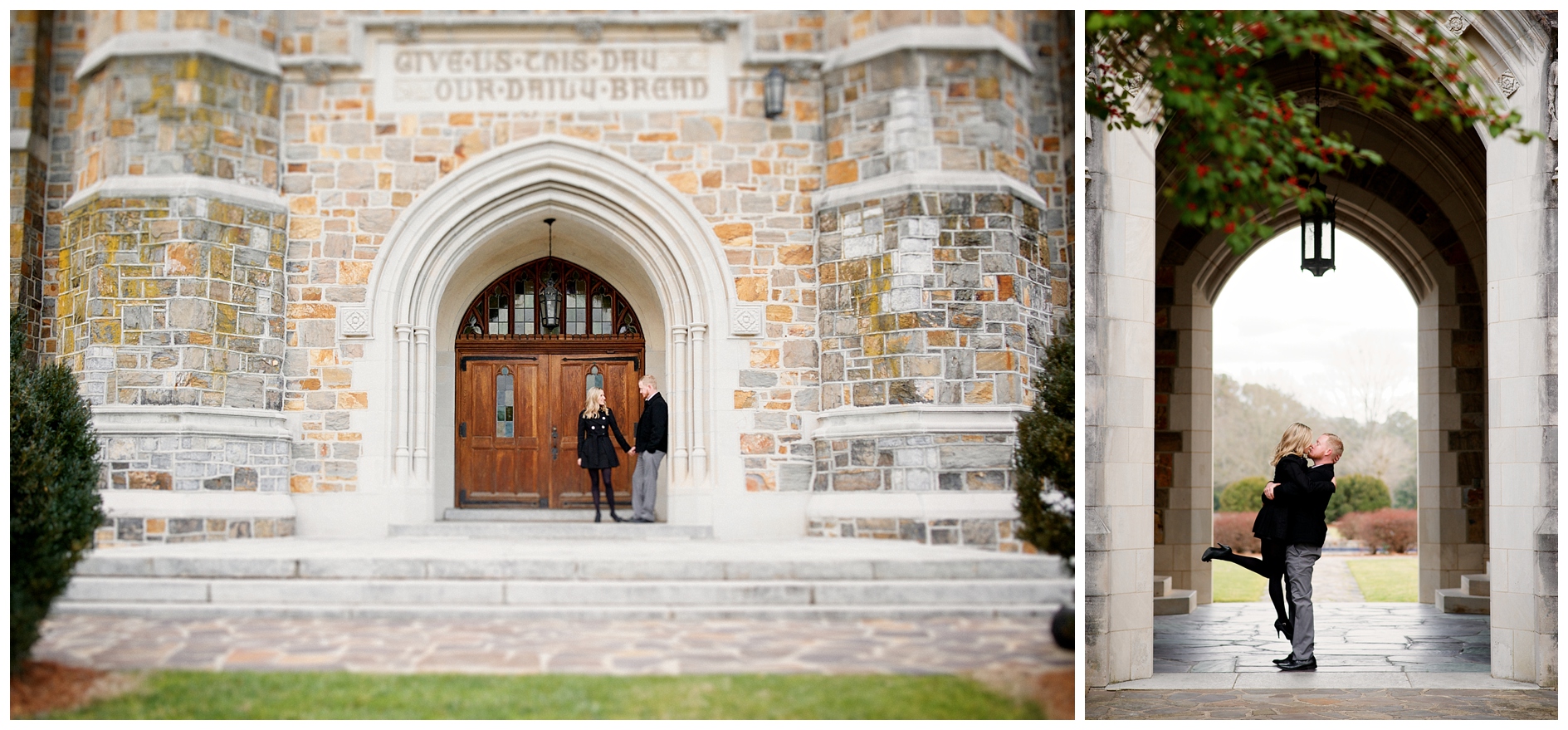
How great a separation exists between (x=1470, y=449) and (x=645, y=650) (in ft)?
26.3

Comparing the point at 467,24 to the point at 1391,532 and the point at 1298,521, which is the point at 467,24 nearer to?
the point at 1298,521

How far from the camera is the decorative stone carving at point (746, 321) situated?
5910mm

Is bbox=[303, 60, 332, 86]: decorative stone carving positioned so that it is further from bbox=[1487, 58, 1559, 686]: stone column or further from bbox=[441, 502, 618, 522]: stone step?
bbox=[1487, 58, 1559, 686]: stone column

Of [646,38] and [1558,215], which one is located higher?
[646,38]

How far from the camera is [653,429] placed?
6582mm

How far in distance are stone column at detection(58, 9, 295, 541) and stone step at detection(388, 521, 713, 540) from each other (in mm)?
574

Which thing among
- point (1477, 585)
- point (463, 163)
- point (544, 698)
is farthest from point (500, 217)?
point (1477, 585)

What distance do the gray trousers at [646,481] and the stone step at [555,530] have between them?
1.85 feet

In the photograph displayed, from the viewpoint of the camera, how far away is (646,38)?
5.70 meters

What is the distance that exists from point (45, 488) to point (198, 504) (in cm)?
55

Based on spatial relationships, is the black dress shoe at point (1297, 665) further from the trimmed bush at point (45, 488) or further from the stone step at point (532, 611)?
the trimmed bush at point (45, 488)

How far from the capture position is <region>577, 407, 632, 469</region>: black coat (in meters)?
6.89

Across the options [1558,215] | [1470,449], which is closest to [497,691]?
[1558,215]

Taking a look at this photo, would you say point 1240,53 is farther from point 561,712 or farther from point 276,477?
point 276,477
